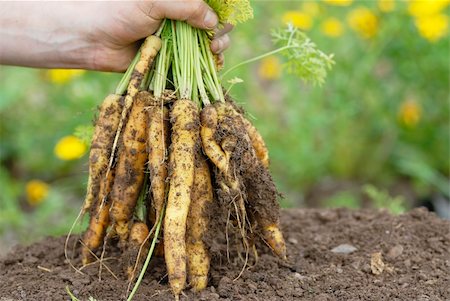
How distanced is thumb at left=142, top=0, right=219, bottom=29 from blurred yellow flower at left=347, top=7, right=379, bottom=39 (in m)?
2.35

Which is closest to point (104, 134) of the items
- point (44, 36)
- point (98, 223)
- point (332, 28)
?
point (98, 223)

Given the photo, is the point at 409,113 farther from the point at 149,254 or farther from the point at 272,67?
the point at 149,254

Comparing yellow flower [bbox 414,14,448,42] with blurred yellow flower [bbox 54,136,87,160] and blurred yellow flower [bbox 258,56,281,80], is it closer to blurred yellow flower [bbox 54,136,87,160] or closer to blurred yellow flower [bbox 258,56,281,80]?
blurred yellow flower [bbox 258,56,281,80]

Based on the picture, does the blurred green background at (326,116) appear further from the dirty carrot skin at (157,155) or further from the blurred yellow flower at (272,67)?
the dirty carrot skin at (157,155)

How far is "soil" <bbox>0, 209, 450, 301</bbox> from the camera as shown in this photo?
93.7 inches

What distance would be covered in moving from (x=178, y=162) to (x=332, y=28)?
2.40 meters

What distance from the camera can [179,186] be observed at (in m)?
2.35

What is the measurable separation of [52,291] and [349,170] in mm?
3062

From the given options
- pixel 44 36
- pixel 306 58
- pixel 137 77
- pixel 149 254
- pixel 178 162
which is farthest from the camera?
pixel 44 36

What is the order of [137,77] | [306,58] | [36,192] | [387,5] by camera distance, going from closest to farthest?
[137,77]
[306,58]
[387,5]
[36,192]

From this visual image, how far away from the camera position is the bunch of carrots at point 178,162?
237cm

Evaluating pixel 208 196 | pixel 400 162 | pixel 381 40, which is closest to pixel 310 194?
pixel 400 162

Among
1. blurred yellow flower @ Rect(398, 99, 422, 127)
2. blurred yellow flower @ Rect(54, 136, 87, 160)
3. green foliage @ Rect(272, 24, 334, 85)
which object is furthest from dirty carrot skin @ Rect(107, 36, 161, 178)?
blurred yellow flower @ Rect(398, 99, 422, 127)

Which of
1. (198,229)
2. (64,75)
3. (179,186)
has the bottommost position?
(198,229)
